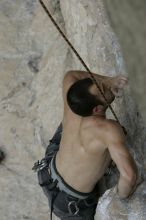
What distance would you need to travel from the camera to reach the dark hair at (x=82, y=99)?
353 centimetres

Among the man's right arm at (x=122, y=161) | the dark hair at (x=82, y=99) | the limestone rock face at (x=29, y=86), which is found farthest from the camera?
the limestone rock face at (x=29, y=86)

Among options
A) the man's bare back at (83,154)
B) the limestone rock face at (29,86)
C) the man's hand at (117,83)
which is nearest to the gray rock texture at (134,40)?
the man's hand at (117,83)

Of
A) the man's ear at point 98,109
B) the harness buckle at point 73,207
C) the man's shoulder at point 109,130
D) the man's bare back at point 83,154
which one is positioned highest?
the man's ear at point 98,109

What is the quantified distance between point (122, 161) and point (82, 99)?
16.1 inches

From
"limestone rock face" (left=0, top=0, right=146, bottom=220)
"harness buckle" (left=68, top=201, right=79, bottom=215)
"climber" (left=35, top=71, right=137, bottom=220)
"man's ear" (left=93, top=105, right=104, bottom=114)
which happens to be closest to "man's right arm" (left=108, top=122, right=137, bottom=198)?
"climber" (left=35, top=71, right=137, bottom=220)

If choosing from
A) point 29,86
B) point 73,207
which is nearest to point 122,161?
point 73,207

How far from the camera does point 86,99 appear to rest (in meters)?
3.52

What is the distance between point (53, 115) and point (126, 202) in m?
1.62

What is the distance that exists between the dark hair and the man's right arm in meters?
0.16

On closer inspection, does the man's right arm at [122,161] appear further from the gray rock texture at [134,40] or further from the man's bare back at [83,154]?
the gray rock texture at [134,40]

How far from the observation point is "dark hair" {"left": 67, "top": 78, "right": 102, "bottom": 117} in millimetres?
3529

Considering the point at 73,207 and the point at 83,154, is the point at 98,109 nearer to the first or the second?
the point at 83,154

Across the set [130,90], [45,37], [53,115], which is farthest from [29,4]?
[130,90]

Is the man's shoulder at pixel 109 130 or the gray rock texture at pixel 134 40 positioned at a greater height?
the gray rock texture at pixel 134 40
